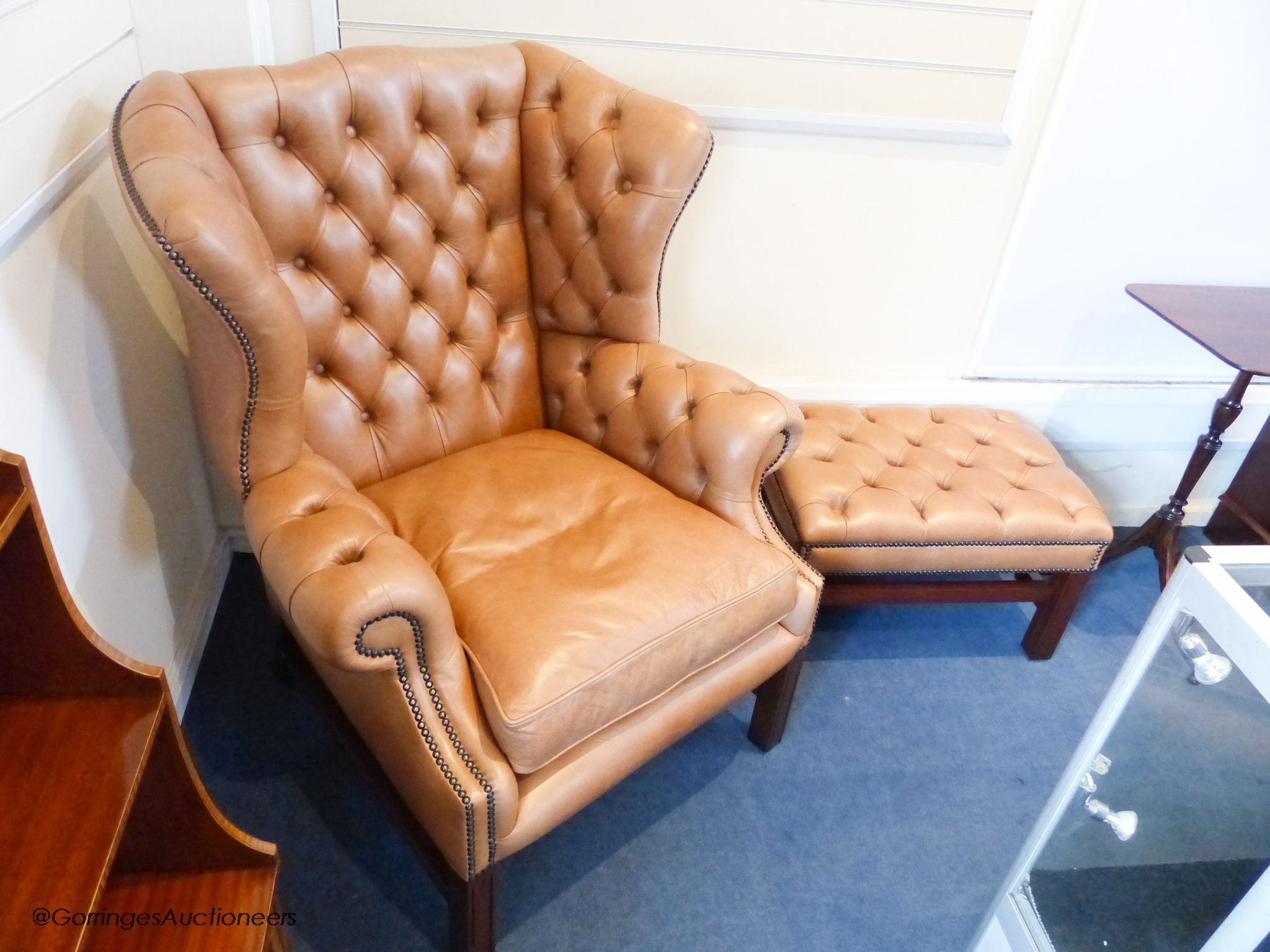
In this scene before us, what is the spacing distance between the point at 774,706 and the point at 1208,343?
1.09m

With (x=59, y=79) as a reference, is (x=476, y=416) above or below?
below

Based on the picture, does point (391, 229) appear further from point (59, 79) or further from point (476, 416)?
point (59, 79)

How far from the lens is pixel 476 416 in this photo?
162cm

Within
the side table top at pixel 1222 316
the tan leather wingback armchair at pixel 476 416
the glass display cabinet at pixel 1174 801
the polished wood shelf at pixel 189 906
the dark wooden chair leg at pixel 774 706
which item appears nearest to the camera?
the glass display cabinet at pixel 1174 801

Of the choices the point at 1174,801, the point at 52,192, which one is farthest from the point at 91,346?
the point at 1174,801

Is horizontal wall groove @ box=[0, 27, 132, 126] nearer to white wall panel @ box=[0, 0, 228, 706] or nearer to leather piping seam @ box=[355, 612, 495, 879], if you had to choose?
white wall panel @ box=[0, 0, 228, 706]

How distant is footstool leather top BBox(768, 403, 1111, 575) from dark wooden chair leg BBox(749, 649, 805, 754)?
0.22 metres

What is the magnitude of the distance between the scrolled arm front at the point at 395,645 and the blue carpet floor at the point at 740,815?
0.31 metres

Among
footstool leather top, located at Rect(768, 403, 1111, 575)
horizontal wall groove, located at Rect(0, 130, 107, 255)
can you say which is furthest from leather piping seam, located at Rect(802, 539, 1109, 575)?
horizontal wall groove, located at Rect(0, 130, 107, 255)

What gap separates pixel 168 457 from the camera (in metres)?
1.59

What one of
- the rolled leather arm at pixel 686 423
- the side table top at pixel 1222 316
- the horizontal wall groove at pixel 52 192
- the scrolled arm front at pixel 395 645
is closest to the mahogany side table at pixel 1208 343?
the side table top at pixel 1222 316

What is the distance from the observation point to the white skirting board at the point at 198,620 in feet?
5.22

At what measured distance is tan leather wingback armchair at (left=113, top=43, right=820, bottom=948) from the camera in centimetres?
107

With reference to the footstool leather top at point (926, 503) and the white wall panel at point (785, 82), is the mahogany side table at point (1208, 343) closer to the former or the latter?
the footstool leather top at point (926, 503)
